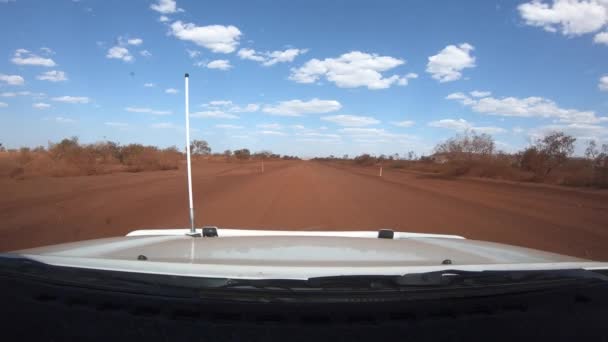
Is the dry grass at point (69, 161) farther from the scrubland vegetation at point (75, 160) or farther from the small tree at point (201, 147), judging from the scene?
the small tree at point (201, 147)

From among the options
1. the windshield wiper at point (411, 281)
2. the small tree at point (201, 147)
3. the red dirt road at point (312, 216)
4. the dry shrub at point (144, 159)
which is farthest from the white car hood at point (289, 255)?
the small tree at point (201, 147)

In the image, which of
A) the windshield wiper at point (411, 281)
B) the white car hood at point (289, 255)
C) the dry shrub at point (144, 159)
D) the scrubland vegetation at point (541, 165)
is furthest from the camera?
the dry shrub at point (144, 159)

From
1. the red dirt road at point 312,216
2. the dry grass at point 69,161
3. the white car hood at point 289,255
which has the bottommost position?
the red dirt road at point 312,216

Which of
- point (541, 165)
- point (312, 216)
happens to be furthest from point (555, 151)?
point (312, 216)

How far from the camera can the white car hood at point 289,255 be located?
226cm

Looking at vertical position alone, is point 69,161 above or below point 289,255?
above

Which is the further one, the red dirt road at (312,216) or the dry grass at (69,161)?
the dry grass at (69,161)

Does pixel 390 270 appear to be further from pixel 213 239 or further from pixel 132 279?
pixel 213 239

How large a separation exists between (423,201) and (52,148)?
30533 millimetres

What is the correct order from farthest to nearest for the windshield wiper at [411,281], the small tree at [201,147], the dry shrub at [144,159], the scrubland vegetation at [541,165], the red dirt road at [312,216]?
the small tree at [201,147]
the dry shrub at [144,159]
the scrubland vegetation at [541,165]
the red dirt road at [312,216]
the windshield wiper at [411,281]

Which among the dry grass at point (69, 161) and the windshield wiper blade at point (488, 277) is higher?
the dry grass at point (69, 161)

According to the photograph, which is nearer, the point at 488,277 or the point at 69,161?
the point at 488,277

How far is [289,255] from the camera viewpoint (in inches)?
Result: 118

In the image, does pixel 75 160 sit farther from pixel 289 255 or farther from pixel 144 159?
pixel 289 255
